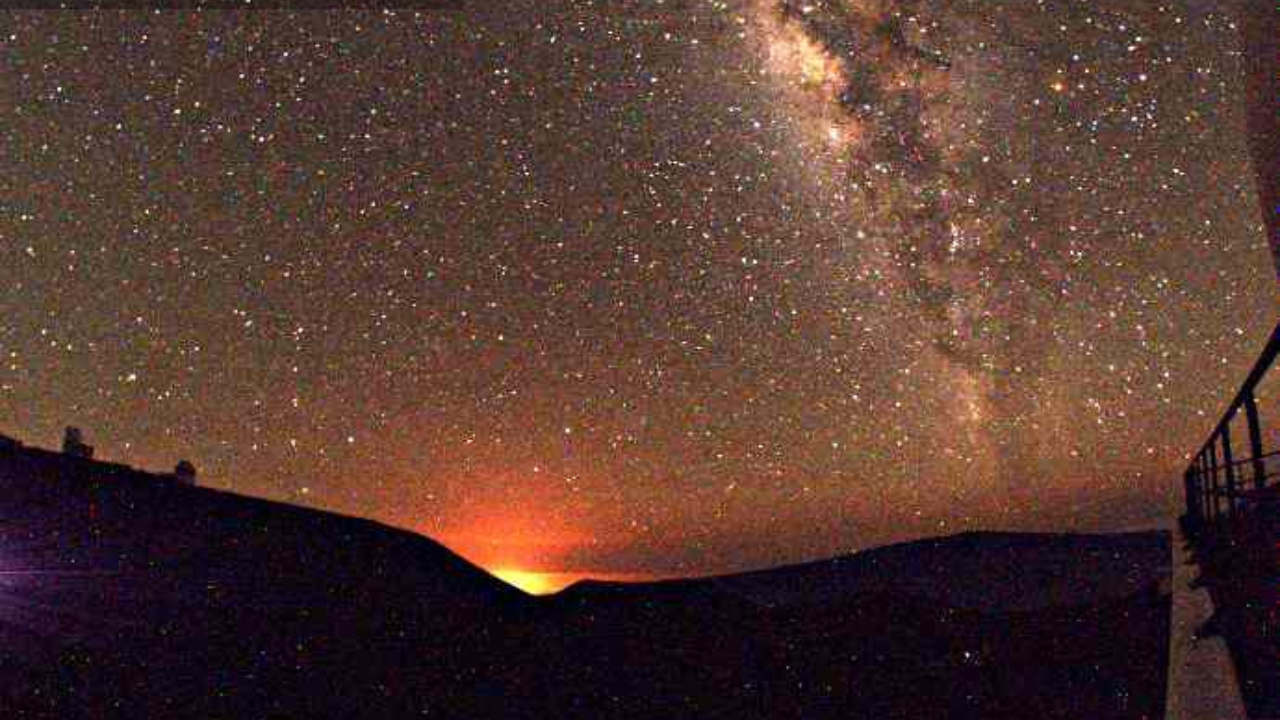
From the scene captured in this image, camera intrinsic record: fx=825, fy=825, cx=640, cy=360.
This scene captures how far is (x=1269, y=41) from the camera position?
159 inches

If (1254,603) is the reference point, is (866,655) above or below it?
below

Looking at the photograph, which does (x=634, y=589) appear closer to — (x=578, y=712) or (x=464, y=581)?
(x=464, y=581)

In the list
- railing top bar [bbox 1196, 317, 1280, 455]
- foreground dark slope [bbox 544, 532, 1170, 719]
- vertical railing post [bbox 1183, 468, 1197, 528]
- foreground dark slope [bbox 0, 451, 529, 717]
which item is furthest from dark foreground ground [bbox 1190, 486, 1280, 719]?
foreground dark slope [bbox 0, 451, 529, 717]

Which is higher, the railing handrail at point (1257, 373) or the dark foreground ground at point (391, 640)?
the railing handrail at point (1257, 373)

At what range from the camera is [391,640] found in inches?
409

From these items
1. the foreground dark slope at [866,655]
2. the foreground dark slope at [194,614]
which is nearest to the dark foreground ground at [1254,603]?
the foreground dark slope at [866,655]

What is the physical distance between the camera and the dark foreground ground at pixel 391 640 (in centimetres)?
598

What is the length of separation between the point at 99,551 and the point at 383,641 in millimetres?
3413

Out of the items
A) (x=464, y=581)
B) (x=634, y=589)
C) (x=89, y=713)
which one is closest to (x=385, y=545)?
(x=464, y=581)

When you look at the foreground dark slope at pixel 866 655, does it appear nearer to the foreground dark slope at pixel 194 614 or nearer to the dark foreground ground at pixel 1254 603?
the dark foreground ground at pixel 1254 603

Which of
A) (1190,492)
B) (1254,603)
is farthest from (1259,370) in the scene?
(1190,492)

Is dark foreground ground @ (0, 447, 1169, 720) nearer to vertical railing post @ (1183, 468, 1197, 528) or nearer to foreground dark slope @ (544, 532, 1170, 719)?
foreground dark slope @ (544, 532, 1170, 719)

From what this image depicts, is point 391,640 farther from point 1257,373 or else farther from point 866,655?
point 1257,373

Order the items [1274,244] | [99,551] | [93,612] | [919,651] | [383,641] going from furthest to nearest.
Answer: [919,651], [383,641], [99,551], [93,612], [1274,244]
